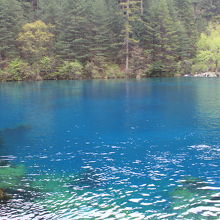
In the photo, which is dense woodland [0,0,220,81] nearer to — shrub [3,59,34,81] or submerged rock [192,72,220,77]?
shrub [3,59,34,81]

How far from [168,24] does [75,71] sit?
1063 inches

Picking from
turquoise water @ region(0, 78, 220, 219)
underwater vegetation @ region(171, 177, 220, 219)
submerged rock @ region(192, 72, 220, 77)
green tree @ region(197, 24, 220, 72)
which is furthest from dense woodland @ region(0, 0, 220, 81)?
underwater vegetation @ region(171, 177, 220, 219)

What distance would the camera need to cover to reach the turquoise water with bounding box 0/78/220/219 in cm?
1049

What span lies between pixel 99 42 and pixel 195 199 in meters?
68.8

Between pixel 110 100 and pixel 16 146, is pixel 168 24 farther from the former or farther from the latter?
pixel 16 146

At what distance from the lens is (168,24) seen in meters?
76.4

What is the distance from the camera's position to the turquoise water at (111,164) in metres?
10.5

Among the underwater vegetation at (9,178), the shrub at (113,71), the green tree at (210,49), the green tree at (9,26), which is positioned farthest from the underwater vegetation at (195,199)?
the green tree at (210,49)

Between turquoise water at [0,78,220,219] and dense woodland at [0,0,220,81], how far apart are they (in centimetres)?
4392

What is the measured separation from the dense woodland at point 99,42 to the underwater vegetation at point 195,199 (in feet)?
203

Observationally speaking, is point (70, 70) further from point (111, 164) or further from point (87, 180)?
point (87, 180)

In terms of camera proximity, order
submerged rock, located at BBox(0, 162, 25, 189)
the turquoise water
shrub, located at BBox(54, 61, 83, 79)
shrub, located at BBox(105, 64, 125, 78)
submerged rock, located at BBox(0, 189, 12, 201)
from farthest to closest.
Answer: shrub, located at BBox(105, 64, 125, 78) → shrub, located at BBox(54, 61, 83, 79) → submerged rock, located at BBox(0, 162, 25, 189) → submerged rock, located at BBox(0, 189, 12, 201) → the turquoise water

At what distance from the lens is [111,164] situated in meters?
14.9

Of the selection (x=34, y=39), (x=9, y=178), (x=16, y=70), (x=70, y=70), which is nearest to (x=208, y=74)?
(x=70, y=70)
